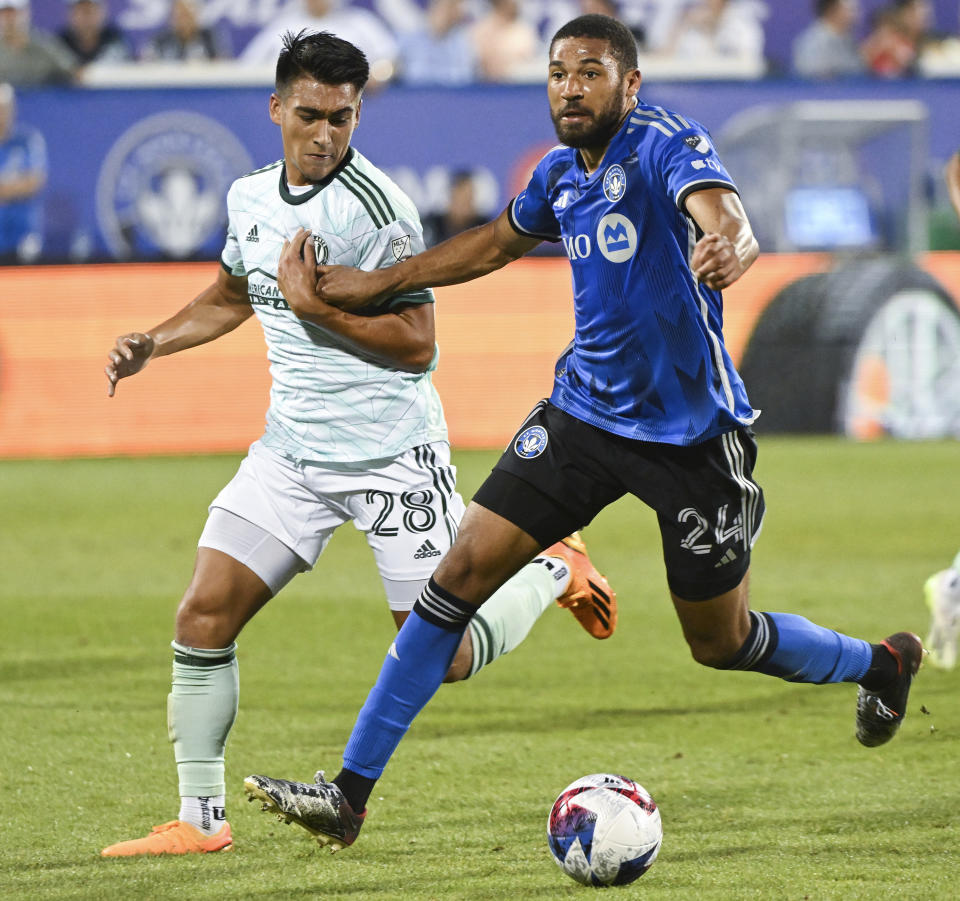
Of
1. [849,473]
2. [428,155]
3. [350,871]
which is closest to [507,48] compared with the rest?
[428,155]

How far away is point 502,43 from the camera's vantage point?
1747cm

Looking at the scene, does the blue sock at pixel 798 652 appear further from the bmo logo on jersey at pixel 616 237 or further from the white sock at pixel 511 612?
the bmo logo on jersey at pixel 616 237

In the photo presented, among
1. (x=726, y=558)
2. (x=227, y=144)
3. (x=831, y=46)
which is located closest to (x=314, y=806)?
(x=726, y=558)

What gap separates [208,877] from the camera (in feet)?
12.9

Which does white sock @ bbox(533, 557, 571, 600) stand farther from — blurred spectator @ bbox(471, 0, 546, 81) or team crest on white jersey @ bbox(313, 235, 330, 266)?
blurred spectator @ bbox(471, 0, 546, 81)

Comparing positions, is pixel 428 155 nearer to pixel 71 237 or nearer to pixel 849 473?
pixel 71 237

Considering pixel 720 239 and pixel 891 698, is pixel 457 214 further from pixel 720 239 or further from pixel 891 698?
pixel 720 239

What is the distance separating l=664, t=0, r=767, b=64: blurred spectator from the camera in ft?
59.1

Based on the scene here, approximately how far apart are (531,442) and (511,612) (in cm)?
82

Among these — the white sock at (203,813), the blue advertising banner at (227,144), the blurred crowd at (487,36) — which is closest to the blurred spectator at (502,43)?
the blurred crowd at (487,36)

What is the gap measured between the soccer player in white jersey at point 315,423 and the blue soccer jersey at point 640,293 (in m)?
0.53

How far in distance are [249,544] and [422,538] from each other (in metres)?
0.49

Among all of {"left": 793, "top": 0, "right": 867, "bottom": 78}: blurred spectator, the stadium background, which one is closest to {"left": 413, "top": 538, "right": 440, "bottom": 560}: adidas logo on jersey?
the stadium background

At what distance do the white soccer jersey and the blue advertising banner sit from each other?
10639 millimetres
